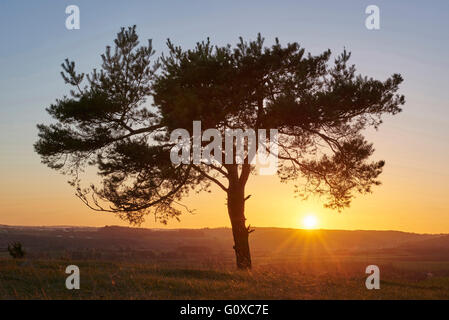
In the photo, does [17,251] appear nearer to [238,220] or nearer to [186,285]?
[238,220]

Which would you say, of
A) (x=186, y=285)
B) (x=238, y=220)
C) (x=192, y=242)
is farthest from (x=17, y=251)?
(x=192, y=242)

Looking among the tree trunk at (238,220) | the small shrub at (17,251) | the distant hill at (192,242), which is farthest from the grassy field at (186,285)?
the distant hill at (192,242)

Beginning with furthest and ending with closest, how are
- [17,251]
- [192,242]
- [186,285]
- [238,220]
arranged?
[192,242] < [17,251] < [238,220] < [186,285]

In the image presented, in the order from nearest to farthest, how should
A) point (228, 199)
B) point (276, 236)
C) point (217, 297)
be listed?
point (217, 297) → point (228, 199) → point (276, 236)

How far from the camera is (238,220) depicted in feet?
70.0

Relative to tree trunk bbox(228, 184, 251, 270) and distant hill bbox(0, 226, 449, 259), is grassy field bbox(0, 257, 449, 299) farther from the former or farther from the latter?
distant hill bbox(0, 226, 449, 259)

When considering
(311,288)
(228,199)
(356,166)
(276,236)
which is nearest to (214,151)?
(228,199)

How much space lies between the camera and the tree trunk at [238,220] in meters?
21.3

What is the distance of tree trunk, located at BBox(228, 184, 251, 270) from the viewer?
2128 centimetres

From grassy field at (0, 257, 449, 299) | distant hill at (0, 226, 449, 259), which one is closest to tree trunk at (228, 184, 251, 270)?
grassy field at (0, 257, 449, 299)

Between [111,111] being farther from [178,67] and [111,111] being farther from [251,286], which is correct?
[251,286]

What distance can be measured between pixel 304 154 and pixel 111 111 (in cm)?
857
